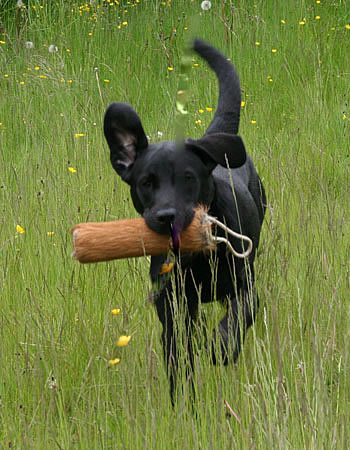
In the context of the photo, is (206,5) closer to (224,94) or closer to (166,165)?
(224,94)

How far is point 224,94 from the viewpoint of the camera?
11.0 feet

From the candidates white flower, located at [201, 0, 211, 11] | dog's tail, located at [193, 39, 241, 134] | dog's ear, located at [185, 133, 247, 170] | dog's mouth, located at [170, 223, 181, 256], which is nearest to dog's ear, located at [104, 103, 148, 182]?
dog's ear, located at [185, 133, 247, 170]

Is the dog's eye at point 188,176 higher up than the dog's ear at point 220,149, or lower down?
lower down

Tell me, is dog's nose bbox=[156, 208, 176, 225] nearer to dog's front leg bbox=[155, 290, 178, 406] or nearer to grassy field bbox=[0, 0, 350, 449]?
grassy field bbox=[0, 0, 350, 449]

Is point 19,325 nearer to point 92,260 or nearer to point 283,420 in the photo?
point 92,260

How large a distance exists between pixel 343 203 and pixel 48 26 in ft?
A: 11.2

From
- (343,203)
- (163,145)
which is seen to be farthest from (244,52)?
(163,145)

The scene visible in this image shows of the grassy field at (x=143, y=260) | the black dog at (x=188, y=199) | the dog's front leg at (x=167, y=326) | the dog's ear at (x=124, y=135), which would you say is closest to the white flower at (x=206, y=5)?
the grassy field at (x=143, y=260)

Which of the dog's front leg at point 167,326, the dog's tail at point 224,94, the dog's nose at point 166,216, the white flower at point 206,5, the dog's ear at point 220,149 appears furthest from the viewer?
the white flower at point 206,5

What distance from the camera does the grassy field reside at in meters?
2.08

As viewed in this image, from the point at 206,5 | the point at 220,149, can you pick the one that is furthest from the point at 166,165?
the point at 206,5

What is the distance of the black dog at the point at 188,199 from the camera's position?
7.77ft

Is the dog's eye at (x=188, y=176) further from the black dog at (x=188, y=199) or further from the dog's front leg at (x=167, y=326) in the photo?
the dog's front leg at (x=167, y=326)

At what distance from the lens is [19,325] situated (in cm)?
285
